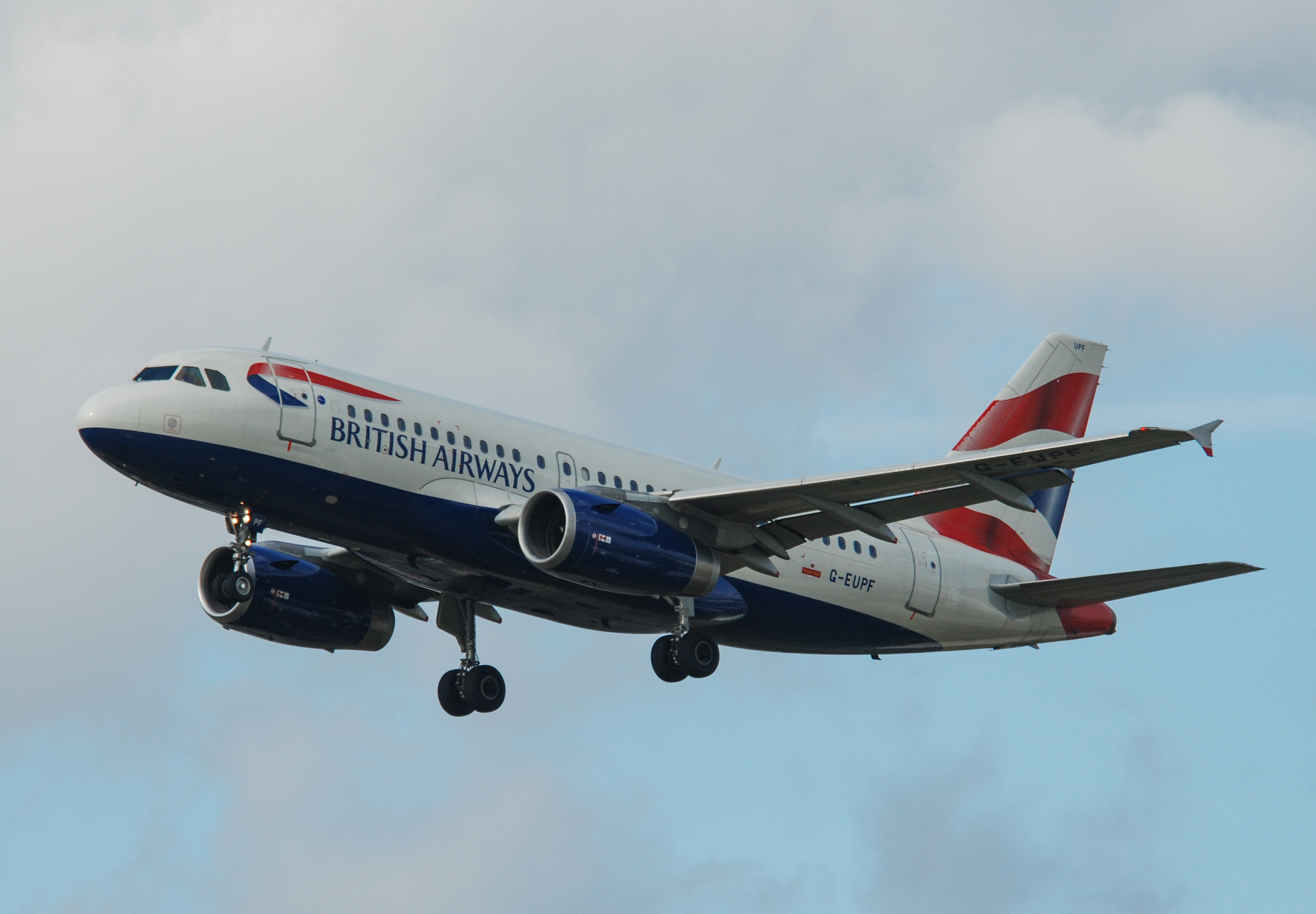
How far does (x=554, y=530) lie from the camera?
3619 centimetres

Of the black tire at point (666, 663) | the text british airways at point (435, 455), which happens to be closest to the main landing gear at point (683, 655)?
the black tire at point (666, 663)

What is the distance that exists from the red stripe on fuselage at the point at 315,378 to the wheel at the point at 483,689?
8979mm

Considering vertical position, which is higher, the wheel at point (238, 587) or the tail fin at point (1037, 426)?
the tail fin at point (1037, 426)

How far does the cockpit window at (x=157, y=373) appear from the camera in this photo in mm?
34656

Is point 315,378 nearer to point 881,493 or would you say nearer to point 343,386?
point 343,386

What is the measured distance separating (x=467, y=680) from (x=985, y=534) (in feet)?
42.9

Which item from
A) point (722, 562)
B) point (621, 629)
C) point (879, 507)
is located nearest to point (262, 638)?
point (621, 629)

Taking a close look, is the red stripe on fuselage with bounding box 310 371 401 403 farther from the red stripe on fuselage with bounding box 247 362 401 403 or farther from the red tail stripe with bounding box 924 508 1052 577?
the red tail stripe with bounding box 924 508 1052 577

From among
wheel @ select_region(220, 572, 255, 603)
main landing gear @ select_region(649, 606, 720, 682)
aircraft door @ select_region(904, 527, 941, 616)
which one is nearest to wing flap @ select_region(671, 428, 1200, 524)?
main landing gear @ select_region(649, 606, 720, 682)

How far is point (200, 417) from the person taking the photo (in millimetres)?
34031

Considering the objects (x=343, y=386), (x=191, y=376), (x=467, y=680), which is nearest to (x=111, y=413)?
(x=191, y=376)

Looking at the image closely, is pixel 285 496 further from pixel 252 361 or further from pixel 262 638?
pixel 262 638

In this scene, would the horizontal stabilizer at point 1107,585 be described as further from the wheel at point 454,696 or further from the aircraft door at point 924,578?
the wheel at point 454,696

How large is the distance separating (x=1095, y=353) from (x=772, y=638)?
13152mm
